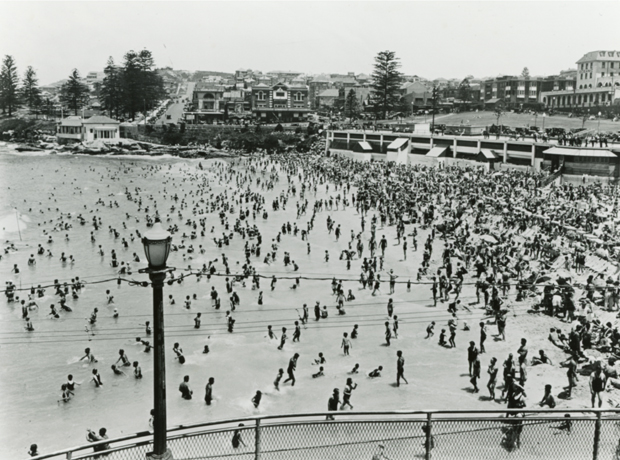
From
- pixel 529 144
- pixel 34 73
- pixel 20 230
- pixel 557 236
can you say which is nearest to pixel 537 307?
pixel 557 236

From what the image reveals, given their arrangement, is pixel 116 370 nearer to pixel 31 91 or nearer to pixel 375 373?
pixel 375 373

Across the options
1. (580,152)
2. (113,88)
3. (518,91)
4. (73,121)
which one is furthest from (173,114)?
(580,152)

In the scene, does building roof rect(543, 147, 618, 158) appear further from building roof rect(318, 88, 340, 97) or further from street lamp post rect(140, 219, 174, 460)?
building roof rect(318, 88, 340, 97)

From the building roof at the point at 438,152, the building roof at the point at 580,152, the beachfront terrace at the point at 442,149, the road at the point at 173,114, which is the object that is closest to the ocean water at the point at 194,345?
the building roof at the point at 580,152

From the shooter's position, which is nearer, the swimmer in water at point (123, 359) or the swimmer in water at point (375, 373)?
the swimmer in water at point (375, 373)

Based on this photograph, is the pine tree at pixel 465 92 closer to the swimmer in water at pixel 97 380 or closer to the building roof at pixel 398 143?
the building roof at pixel 398 143

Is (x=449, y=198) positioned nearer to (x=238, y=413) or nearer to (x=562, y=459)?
(x=238, y=413)

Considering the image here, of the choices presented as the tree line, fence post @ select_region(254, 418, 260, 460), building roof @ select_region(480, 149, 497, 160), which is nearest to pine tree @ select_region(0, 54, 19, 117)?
the tree line

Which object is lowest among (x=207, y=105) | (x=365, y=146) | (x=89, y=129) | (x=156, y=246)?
(x=156, y=246)
